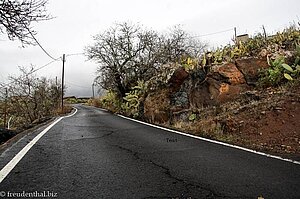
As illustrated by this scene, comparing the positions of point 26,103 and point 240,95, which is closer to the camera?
point 240,95

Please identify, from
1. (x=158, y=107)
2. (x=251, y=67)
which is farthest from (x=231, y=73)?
(x=158, y=107)

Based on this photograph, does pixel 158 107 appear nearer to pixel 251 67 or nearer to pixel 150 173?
pixel 251 67

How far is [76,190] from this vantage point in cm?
392

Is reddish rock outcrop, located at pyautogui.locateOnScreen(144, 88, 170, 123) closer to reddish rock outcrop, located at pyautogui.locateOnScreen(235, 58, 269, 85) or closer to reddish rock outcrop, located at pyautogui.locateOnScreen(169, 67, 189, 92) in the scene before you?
reddish rock outcrop, located at pyautogui.locateOnScreen(169, 67, 189, 92)

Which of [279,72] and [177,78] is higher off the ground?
[177,78]

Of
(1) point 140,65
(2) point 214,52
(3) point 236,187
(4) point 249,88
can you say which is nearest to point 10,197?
(3) point 236,187

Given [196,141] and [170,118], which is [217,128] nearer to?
[196,141]

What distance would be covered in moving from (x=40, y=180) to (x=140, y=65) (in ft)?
70.7

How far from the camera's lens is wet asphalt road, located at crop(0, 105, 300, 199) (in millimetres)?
3834

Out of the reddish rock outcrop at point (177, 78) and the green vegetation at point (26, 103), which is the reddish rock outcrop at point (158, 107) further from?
the green vegetation at point (26, 103)

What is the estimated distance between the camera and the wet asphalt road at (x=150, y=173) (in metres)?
3.83

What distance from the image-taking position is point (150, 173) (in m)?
4.72

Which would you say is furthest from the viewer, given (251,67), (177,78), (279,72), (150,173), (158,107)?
(158,107)

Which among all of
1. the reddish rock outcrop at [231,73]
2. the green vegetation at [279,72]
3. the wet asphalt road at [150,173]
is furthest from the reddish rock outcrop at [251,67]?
the wet asphalt road at [150,173]
